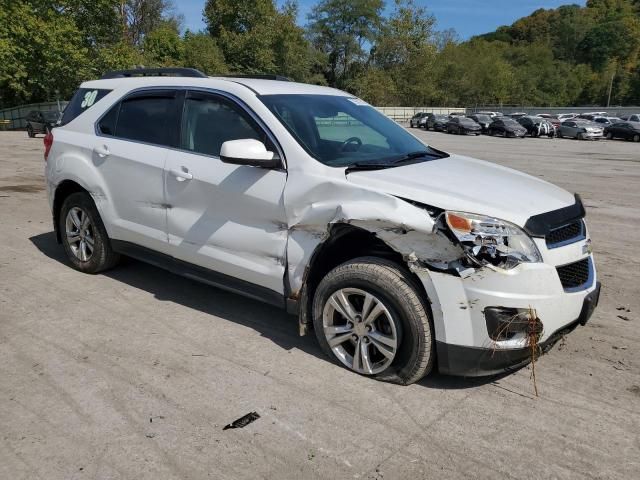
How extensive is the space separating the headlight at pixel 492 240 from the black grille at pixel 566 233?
0.18 meters

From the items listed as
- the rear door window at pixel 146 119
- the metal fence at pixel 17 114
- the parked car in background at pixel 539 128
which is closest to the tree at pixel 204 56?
the metal fence at pixel 17 114

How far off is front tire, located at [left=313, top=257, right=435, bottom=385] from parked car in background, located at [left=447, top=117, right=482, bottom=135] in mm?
42304

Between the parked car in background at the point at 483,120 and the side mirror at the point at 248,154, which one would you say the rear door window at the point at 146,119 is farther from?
the parked car in background at the point at 483,120

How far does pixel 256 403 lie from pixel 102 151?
9.45 feet

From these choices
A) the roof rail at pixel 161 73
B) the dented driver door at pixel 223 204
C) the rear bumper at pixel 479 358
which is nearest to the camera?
the rear bumper at pixel 479 358

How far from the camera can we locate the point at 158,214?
4.43 metres

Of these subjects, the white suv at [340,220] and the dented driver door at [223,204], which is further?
the dented driver door at [223,204]

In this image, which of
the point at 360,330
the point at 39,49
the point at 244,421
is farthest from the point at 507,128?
the point at 244,421

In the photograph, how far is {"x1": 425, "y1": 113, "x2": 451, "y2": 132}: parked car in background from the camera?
46812 millimetres

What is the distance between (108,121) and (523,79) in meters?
100

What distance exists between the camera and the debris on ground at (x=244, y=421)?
2959mm

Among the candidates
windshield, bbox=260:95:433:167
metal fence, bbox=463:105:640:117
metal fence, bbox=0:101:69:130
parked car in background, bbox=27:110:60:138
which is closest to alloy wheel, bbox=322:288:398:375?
windshield, bbox=260:95:433:167

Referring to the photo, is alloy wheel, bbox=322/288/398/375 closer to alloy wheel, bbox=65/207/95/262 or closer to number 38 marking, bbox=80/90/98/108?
alloy wheel, bbox=65/207/95/262

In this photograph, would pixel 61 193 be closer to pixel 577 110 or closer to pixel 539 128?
pixel 539 128
